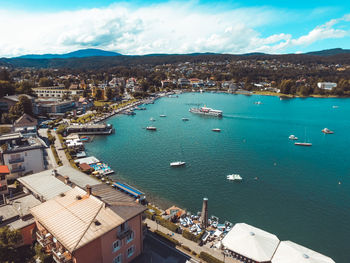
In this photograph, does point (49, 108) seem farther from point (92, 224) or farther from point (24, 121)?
point (92, 224)

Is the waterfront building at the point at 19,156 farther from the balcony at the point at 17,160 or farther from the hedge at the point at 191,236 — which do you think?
the hedge at the point at 191,236

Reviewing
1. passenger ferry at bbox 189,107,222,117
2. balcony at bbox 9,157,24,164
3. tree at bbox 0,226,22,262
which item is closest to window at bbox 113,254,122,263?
tree at bbox 0,226,22,262

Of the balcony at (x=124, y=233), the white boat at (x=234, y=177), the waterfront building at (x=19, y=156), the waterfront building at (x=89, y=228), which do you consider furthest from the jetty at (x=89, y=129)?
the balcony at (x=124, y=233)

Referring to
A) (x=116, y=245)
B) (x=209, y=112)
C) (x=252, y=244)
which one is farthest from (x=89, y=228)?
Answer: (x=209, y=112)

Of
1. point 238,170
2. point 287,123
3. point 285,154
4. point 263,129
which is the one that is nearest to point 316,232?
point 238,170

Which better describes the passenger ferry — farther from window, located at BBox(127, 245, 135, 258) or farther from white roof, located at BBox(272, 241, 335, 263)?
window, located at BBox(127, 245, 135, 258)

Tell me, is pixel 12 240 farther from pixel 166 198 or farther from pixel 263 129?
pixel 263 129

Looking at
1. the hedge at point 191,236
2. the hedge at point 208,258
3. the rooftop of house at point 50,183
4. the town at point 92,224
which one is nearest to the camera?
the town at point 92,224
